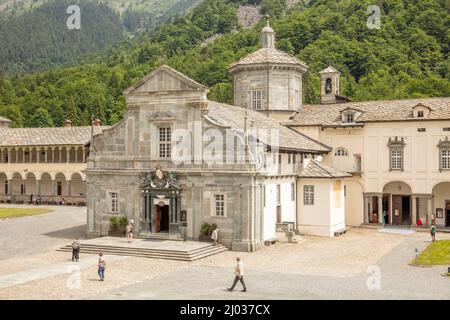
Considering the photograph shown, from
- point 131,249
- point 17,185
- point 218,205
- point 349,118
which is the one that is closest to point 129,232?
point 131,249

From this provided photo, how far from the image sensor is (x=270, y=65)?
51438 millimetres

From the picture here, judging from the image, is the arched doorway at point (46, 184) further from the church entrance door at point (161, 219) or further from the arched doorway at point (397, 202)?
the arched doorway at point (397, 202)

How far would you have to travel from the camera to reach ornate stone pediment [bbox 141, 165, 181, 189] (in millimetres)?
38406

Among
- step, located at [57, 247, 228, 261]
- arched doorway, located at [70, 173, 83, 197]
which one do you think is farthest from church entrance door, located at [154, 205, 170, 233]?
arched doorway, located at [70, 173, 83, 197]

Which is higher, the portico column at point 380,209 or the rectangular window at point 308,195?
the rectangular window at point 308,195

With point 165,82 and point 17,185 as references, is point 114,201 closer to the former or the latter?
point 165,82

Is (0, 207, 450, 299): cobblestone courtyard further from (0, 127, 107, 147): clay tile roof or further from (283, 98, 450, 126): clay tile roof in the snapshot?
(0, 127, 107, 147): clay tile roof

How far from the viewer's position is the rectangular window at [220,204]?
37.1 m

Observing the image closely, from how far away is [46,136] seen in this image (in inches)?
2876

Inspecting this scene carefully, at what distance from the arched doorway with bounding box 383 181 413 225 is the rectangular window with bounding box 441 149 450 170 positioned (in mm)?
3917

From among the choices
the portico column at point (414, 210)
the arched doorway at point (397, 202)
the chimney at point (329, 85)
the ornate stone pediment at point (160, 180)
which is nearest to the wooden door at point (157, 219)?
the ornate stone pediment at point (160, 180)

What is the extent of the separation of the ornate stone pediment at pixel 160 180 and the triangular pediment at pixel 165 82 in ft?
18.1

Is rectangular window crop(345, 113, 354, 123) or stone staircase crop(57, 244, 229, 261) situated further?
rectangular window crop(345, 113, 354, 123)

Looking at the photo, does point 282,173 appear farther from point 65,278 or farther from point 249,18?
point 249,18
